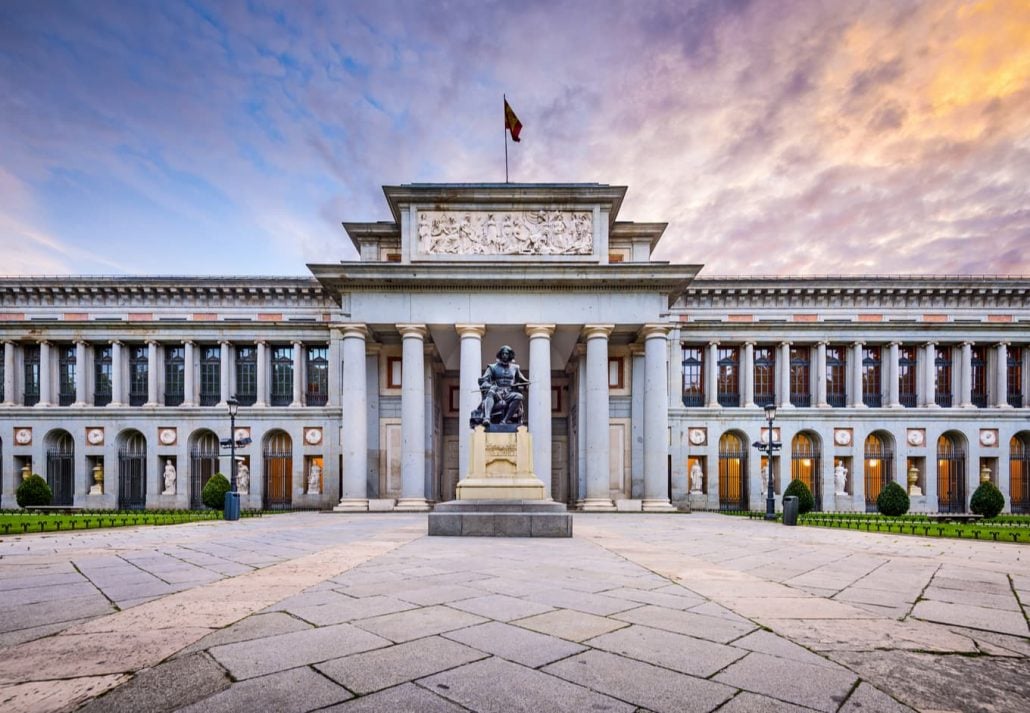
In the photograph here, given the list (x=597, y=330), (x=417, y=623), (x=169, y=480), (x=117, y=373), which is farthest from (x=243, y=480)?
(x=417, y=623)

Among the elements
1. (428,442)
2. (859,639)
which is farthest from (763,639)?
(428,442)

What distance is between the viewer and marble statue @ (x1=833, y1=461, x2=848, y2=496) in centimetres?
3300

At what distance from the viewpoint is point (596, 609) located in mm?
5582

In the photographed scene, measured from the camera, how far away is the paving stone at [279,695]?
312 cm

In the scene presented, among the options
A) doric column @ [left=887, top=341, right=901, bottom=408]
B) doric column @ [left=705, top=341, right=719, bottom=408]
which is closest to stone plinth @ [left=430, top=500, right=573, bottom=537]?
doric column @ [left=705, top=341, right=719, bottom=408]

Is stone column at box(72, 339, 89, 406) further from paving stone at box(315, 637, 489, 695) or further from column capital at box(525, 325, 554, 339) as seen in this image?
paving stone at box(315, 637, 489, 695)

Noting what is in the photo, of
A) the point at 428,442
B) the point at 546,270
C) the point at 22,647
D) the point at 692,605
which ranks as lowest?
the point at 428,442

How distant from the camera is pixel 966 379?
1348 inches

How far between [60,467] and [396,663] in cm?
4077

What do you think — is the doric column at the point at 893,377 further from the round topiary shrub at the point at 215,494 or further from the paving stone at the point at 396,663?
the round topiary shrub at the point at 215,494

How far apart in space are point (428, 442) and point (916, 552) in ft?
75.8

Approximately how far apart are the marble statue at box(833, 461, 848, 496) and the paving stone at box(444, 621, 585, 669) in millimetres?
35089

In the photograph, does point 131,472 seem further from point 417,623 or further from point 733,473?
point 733,473

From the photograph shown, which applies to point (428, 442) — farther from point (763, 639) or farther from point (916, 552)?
point (763, 639)
